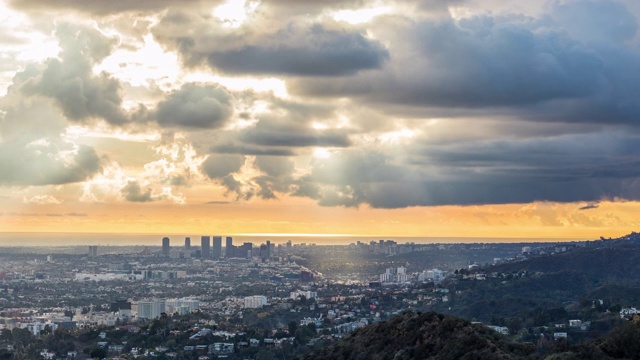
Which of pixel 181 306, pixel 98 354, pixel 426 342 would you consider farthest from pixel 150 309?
pixel 426 342

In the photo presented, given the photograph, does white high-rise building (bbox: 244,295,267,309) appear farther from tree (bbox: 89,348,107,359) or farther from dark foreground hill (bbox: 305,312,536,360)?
dark foreground hill (bbox: 305,312,536,360)


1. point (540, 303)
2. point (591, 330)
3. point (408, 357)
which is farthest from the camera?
point (540, 303)

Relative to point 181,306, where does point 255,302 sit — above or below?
above

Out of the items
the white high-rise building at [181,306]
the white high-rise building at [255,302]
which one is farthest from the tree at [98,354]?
the white high-rise building at [255,302]

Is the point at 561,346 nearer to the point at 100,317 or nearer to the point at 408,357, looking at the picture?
the point at 408,357

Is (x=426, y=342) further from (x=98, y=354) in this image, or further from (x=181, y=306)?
(x=181, y=306)

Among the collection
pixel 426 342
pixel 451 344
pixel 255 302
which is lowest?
pixel 255 302

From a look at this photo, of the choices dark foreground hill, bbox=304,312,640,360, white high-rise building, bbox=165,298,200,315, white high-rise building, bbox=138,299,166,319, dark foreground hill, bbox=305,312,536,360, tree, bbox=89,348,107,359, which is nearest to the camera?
dark foreground hill, bbox=304,312,640,360

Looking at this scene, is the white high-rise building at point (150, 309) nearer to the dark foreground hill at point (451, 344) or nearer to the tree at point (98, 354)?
the tree at point (98, 354)

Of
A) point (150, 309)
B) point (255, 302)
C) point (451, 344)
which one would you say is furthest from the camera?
point (255, 302)

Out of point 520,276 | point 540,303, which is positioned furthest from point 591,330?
point 520,276

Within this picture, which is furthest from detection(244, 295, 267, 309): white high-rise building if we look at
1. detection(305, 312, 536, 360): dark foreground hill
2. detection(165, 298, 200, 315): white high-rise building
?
detection(305, 312, 536, 360): dark foreground hill
